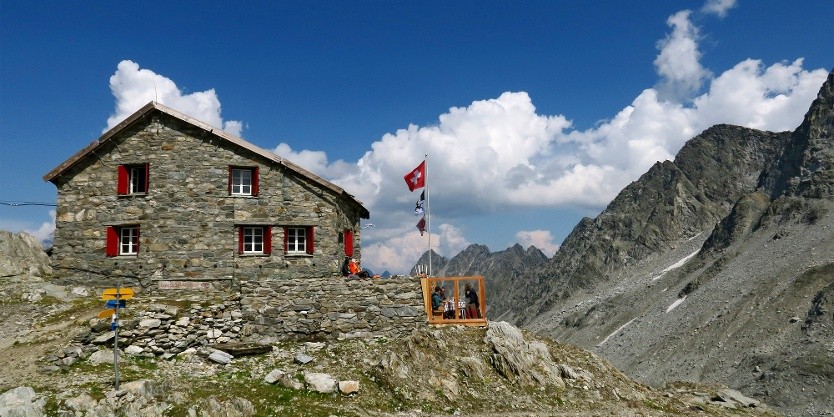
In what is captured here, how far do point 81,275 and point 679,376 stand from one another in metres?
67.4

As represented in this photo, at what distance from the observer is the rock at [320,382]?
63.6ft

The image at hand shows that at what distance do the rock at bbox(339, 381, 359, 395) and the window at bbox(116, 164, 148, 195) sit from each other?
1537 centimetres

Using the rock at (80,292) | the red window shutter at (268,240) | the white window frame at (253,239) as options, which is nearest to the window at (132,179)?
the rock at (80,292)

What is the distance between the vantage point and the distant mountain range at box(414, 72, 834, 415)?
226ft

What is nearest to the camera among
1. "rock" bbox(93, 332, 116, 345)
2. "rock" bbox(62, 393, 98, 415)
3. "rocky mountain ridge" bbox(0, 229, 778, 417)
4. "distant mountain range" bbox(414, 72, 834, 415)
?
"rock" bbox(62, 393, 98, 415)

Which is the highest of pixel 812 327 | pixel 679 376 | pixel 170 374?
pixel 170 374

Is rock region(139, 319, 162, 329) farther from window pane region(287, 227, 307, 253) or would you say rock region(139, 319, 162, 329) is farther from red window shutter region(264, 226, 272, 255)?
window pane region(287, 227, 307, 253)

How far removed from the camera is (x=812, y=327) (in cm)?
6969

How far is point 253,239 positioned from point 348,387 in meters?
11.4

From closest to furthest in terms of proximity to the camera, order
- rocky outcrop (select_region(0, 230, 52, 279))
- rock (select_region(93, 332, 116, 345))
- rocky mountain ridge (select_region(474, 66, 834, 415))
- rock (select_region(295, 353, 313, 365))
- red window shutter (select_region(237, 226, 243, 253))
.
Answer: rock (select_region(93, 332, 116, 345)), rock (select_region(295, 353, 313, 365)), red window shutter (select_region(237, 226, 243, 253)), rocky outcrop (select_region(0, 230, 52, 279)), rocky mountain ridge (select_region(474, 66, 834, 415))

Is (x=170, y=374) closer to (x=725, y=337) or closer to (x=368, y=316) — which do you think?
(x=368, y=316)

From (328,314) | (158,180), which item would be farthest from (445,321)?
(158,180)

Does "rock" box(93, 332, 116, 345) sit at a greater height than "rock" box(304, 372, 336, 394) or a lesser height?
greater

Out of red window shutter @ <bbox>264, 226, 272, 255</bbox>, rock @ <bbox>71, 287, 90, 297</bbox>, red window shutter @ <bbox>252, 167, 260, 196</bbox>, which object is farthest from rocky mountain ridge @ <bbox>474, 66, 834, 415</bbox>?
rock @ <bbox>71, 287, 90, 297</bbox>
